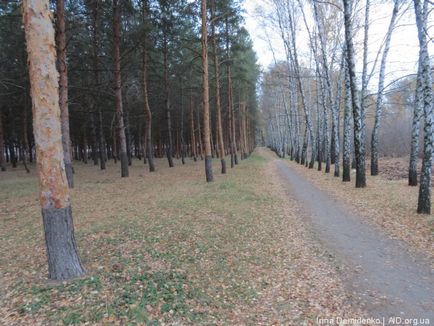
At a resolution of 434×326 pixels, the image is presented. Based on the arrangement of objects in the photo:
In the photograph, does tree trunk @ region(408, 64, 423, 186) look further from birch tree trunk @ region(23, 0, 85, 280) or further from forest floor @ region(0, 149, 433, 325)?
birch tree trunk @ region(23, 0, 85, 280)

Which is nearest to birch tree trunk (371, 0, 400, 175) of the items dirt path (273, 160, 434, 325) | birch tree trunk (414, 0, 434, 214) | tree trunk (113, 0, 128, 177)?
birch tree trunk (414, 0, 434, 214)

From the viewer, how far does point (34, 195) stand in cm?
1116

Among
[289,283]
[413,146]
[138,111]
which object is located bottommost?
[289,283]

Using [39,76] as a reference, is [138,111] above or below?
above

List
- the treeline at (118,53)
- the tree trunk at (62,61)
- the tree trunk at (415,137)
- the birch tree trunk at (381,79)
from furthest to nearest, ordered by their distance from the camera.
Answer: the treeline at (118,53) < the birch tree trunk at (381,79) < the tree trunk at (415,137) < the tree trunk at (62,61)

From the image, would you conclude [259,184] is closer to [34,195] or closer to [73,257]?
[34,195]

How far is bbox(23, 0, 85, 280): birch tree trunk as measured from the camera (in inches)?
157

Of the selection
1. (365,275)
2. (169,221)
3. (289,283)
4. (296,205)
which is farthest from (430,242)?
(169,221)

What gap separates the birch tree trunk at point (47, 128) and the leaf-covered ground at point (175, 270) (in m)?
0.69

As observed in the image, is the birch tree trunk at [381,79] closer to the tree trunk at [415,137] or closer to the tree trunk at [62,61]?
the tree trunk at [415,137]

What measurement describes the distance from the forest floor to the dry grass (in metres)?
0.08

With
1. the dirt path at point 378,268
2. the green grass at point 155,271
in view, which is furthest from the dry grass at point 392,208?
the green grass at point 155,271

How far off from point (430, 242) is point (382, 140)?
3168 centimetres

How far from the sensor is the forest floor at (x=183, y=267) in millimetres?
3760
